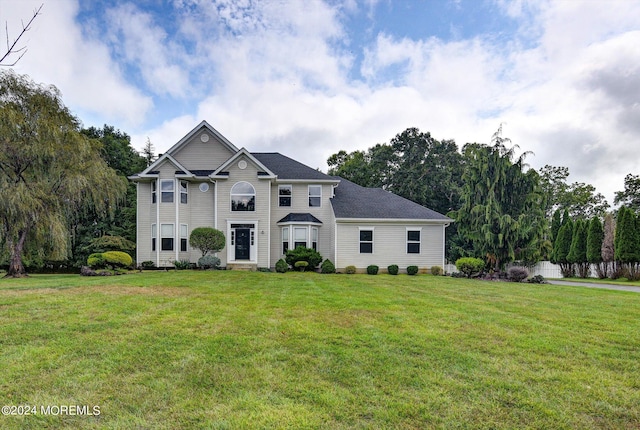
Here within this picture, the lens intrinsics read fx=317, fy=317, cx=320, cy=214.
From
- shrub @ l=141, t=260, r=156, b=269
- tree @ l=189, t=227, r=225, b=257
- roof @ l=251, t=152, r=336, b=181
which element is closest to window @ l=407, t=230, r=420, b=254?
roof @ l=251, t=152, r=336, b=181

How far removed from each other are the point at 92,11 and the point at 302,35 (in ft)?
33.0

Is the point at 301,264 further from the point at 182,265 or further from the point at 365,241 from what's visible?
the point at 182,265

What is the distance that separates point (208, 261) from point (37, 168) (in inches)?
360

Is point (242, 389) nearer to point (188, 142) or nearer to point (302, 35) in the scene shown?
point (302, 35)

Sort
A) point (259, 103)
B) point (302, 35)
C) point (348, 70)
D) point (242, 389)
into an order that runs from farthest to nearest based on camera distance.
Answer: point (259, 103) → point (348, 70) → point (302, 35) → point (242, 389)

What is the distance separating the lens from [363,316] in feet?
21.4

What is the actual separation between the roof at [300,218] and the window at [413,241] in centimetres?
560

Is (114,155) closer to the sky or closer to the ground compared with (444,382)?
closer to the sky

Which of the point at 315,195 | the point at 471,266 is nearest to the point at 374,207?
the point at 315,195

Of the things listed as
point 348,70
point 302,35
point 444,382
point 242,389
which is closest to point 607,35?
point 348,70

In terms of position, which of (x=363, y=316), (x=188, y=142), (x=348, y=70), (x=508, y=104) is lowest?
(x=363, y=316)

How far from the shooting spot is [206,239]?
1741cm

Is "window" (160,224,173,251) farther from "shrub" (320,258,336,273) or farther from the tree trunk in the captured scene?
"shrub" (320,258,336,273)

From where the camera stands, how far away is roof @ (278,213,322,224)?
19.2 m
